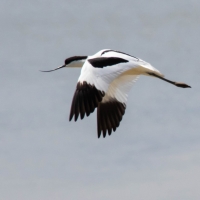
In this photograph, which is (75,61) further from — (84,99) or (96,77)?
(84,99)

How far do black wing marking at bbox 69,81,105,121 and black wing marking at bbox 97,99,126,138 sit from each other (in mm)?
1782

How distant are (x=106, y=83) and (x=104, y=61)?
70 cm

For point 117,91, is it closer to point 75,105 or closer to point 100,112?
point 100,112

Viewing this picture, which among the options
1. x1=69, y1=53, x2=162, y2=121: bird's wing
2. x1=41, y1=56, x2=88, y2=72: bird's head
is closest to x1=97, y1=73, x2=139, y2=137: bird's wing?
x1=69, y1=53, x2=162, y2=121: bird's wing

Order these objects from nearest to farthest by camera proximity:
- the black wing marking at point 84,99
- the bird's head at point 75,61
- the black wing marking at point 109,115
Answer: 1. the black wing marking at point 84,99
2. the black wing marking at point 109,115
3. the bird's head at point 75,61

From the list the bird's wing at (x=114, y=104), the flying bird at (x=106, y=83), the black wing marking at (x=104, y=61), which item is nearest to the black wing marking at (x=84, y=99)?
the flying bird at (x=106, y=83)

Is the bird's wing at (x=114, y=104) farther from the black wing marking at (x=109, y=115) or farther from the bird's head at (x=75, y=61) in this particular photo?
the bird's head at (x=75, y=61)

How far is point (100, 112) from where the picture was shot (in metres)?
18.9

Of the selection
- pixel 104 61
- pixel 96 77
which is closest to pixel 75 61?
pixel 104 61

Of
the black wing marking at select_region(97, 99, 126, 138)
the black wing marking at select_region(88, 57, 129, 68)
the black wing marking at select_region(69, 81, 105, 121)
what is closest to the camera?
the black wing marking at select_region(69, 81, 105, 121)

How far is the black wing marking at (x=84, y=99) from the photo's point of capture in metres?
16.8

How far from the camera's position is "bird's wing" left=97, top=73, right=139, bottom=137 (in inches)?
739

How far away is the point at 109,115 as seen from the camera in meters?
18.9

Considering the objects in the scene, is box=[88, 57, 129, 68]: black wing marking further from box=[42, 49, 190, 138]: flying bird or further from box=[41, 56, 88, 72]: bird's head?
box=[41, 56, 88, 72]: bird's head
